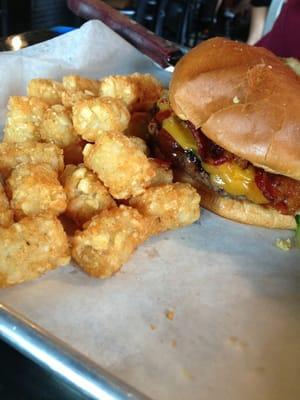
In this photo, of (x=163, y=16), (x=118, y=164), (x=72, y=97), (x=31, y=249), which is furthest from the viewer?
(x=163, y=16)

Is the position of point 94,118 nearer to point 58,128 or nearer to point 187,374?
point 58,128

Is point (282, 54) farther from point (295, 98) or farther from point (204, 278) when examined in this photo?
point (204, 278)

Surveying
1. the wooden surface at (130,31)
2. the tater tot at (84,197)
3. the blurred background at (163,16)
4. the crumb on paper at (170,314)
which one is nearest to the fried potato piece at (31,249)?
the tater tot at (84,197)

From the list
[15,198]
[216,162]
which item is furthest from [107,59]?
[15,198]

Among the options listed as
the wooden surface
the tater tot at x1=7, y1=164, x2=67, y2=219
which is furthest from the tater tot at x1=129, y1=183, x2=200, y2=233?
the wooden surface

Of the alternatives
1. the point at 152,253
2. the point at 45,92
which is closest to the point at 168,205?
the point at 152,253
